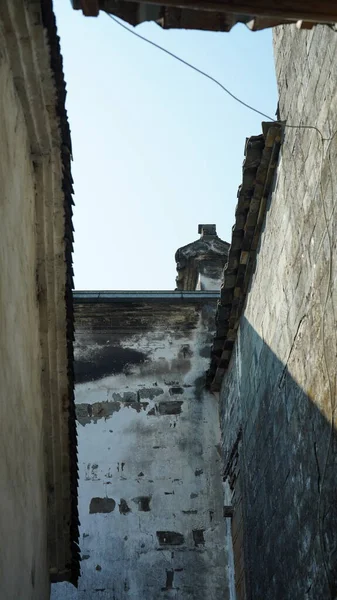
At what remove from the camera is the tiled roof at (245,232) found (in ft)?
18.7

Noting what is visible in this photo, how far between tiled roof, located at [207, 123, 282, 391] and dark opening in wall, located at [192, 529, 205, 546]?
1.72 metres

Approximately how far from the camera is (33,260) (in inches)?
180

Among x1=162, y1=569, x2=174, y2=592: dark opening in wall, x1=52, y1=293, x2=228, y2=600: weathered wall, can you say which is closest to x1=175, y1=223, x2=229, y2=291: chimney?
x1=52, y1=293, x2=228, y2=600: weathered wall

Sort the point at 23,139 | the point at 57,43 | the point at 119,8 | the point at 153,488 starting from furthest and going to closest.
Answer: the point at 153,488, the point at 23,139, the point at 57,43, the point at 119,8

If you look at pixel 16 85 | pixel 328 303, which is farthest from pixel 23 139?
pixel 328 303

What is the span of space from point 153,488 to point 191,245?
3.54m

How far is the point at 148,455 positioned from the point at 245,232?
3217 mm

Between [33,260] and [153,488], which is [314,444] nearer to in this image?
[33,260]

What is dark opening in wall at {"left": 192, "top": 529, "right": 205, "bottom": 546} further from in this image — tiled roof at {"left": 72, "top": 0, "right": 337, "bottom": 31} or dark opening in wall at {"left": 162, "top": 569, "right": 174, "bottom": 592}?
tiled roof at {"left": 72, "top": 0, "right": 337, "bottom": 31}

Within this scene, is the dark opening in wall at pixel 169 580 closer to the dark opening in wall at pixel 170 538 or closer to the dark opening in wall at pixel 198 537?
the dark opening in wall at pixel 170 538

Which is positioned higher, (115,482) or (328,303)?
(328,303)

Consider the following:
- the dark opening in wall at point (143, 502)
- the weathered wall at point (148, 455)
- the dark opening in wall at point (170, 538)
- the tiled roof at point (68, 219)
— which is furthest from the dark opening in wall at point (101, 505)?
the tiled roof at point (68, 219)

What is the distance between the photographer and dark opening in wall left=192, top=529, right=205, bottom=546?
807 cm

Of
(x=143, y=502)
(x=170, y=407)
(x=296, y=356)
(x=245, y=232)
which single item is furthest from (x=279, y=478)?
(x=170, y=407)
